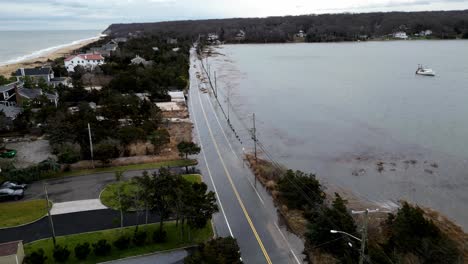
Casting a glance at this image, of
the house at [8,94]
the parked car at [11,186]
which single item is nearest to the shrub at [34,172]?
the parked car at [11,186]

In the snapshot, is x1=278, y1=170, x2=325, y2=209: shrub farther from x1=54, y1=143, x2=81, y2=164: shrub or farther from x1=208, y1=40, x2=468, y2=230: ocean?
x1=54, y1=143, x2=81, y2=164: shrub

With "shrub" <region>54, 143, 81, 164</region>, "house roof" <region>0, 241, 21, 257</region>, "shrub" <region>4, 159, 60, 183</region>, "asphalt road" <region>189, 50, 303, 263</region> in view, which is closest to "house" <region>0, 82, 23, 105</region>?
"shrub" <region>54, 143, 81, 164</region>

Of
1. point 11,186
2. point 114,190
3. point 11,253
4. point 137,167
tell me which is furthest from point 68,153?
point 11,253

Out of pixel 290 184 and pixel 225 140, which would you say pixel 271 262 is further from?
pixel 225 140

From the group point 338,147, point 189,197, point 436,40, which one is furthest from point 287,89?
point 436,40

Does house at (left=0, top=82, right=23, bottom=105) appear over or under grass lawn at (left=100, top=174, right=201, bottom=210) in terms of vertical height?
over
